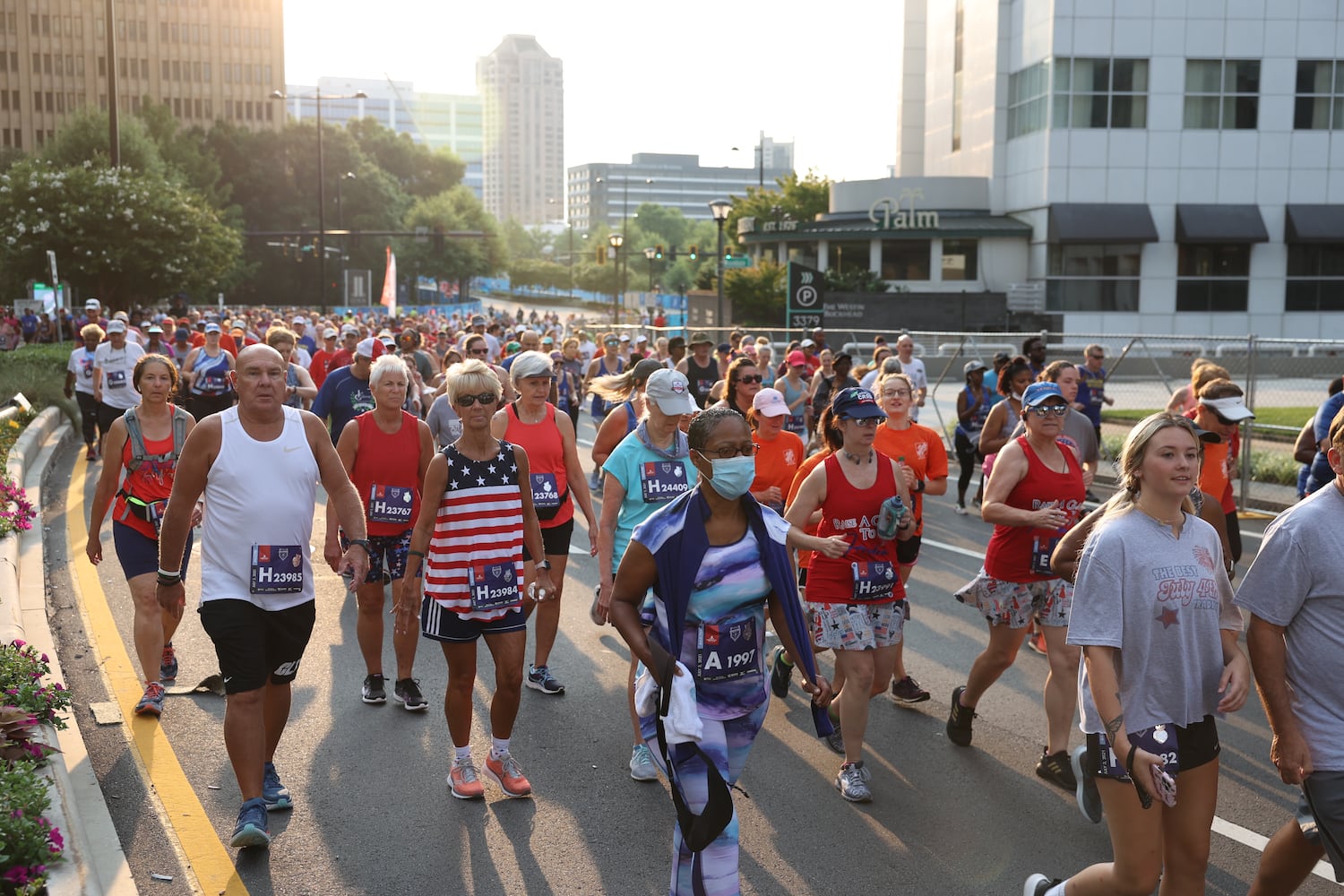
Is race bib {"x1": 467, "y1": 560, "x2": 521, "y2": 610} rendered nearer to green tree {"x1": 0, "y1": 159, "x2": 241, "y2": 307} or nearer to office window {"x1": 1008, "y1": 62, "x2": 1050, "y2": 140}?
green tree {"x1": 0, "y1": 159, "x2": 241, "y2": 307}

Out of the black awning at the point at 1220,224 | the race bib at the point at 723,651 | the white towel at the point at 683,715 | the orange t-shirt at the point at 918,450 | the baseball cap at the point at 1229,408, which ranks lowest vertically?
the white towel at the point at 683,715

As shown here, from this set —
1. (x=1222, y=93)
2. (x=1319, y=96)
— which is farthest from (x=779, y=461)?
(x=1319, y=96)

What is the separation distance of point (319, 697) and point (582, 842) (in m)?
2.56

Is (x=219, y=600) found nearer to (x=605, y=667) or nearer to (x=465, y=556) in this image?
(x=465, y=556)

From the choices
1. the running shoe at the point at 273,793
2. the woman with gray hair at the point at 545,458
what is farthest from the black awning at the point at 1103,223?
the running shoe at the point at 273,793

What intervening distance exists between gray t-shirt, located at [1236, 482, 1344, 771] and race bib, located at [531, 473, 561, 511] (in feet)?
14.0

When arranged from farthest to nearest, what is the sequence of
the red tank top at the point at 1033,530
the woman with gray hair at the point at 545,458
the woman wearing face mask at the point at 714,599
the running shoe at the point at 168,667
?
the running shoe at the point at 168,667 → the woman with gray hair at the point at 545,458 → the red tank top at the point at 1033,530 → the woman wearing face mask at the point at 714,599

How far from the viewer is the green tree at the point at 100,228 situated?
40.4 meters

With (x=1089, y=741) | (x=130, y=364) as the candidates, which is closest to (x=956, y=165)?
(x=130, y=364)

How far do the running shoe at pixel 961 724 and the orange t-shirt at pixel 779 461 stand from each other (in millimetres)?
1562

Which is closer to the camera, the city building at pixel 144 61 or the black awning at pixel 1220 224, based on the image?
the black awning at pixel 1220 224

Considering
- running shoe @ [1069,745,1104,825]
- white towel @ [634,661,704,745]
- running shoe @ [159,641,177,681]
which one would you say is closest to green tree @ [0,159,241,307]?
running shoe @ [159,641,177,681]

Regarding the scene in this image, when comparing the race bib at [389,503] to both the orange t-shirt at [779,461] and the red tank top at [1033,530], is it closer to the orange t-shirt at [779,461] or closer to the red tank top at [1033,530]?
the orange t-shirt at [779,461]

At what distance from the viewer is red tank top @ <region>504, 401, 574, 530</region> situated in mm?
7379
